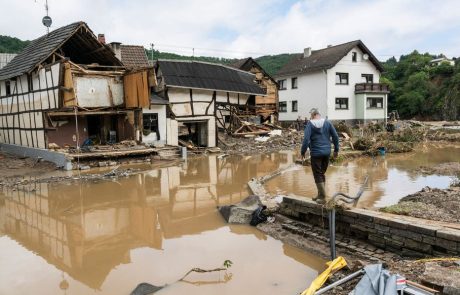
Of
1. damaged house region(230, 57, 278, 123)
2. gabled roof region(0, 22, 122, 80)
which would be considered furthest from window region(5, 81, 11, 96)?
A: damaged house region(230, 57, 278, 123)

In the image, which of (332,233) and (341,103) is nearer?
(332,233)

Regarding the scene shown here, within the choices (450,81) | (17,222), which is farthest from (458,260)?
(450,81)

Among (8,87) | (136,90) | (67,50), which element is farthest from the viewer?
(8,87)

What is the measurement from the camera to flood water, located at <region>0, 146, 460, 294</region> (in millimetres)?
6508

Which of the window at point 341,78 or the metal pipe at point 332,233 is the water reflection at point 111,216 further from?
the window at point 341,78

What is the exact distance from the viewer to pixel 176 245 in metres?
8.18

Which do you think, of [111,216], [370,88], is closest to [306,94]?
[370,88]

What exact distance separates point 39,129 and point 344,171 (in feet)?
51.6

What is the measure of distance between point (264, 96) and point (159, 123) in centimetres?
1236

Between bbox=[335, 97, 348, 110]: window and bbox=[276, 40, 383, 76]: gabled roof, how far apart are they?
3.65 metres

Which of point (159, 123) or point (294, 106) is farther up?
point (294, 106)

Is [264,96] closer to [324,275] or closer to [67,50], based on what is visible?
[67,50]

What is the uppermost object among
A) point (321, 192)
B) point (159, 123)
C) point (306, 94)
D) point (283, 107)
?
point (306, 94)

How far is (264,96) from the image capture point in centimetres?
3238
